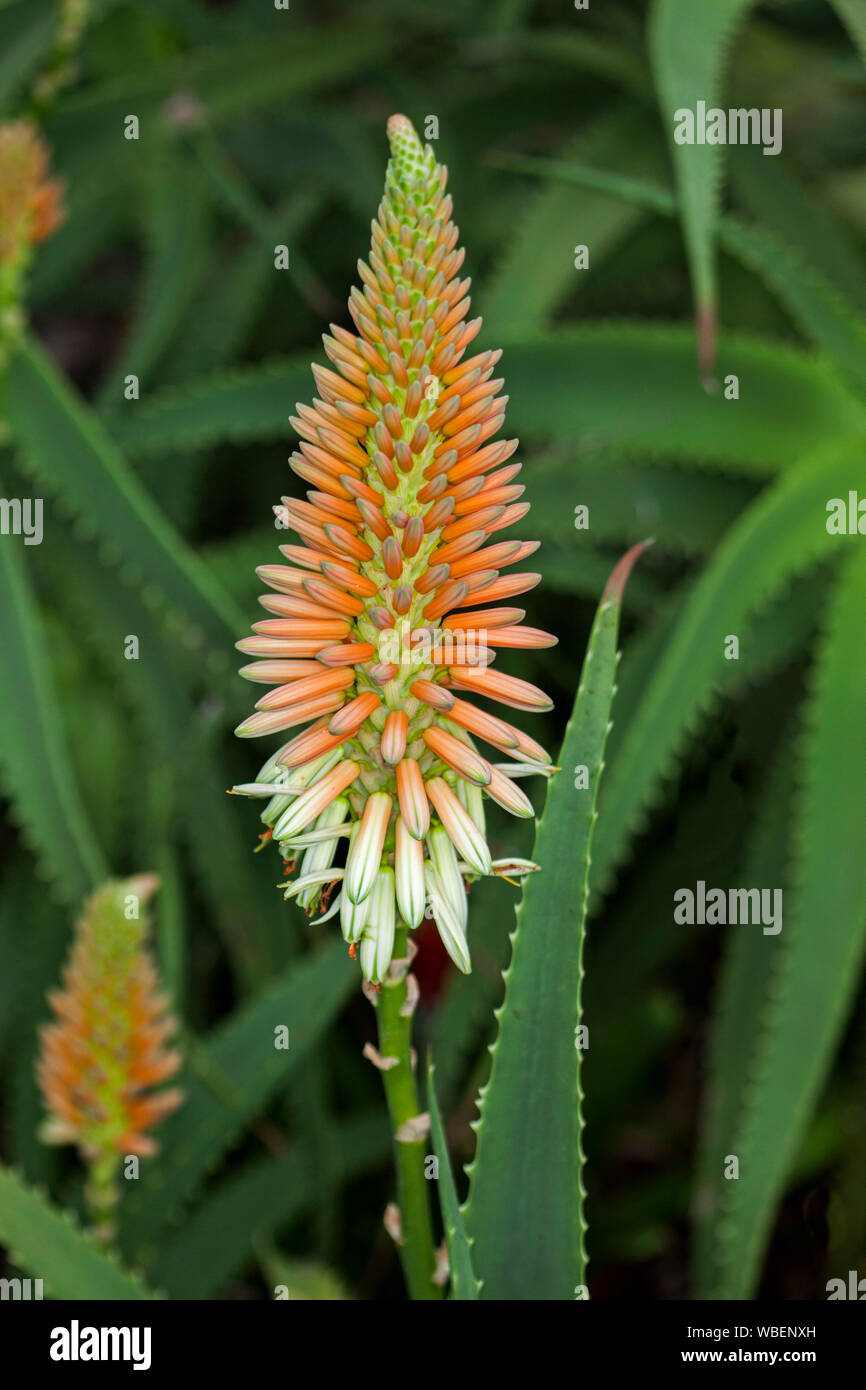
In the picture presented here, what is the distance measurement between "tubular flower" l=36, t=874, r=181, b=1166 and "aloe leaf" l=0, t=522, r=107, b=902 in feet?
0.59

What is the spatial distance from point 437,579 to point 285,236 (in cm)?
125

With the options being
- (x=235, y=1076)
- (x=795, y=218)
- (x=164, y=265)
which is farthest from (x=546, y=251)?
(x=235, y=1076)

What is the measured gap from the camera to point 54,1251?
67cm

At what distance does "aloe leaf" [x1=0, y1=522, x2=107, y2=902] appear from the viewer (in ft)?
3.55

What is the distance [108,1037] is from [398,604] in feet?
1.68

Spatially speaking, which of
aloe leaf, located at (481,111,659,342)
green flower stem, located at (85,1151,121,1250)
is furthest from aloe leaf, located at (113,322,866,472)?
green flower stem, located at (85,1151,121,1250)

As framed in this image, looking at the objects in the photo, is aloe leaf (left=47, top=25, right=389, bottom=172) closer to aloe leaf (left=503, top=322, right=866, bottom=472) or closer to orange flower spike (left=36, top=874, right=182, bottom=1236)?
aloe leaf (left=503, top=322, right=866, bottom=472)

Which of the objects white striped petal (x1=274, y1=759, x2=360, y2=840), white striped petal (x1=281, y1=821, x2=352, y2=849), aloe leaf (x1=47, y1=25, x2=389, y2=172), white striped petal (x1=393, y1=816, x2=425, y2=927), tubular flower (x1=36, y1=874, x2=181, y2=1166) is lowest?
tubular flower (x1=36, y1=874, x2=181, y2=1166)

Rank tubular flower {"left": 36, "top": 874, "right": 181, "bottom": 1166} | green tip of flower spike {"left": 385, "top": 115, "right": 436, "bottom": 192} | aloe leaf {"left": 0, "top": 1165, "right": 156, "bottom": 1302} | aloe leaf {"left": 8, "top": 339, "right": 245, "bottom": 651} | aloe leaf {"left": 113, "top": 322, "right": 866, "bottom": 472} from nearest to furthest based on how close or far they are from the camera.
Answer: green tip of flower spike {"left": 385, "top": 115, "right": 436, "bottom": 192} → aloe leaf {"left": 0, "top": 1165, "right": 156, "bottom": 1302} → tubular flower {"left": 36, "top": 874, "right": 181, "bottom": 1166} → aloe leaf {"left": 8, "top": 339, "right": 245, "bottom": 651} → aloe leaf {"left": 113, "top": 322, "right": 866, "bottom": 472}

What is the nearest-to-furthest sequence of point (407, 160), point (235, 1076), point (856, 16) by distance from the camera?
point (407, 160)
point (235, 1076)
point (856, 16)

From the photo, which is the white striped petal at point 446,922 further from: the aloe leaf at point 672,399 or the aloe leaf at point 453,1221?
the aloe leaf at point 672,399

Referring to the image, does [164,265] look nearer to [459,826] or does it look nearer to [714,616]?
[714,616]

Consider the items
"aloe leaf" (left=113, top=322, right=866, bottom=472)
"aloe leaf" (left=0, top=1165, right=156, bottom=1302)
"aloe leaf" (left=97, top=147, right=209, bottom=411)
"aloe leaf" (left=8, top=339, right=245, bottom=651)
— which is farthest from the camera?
"aloe leaf" (left=97, top=147, right=209, bottom=411)

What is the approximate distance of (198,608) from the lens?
3.75 feet
